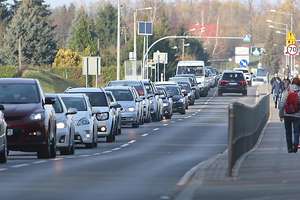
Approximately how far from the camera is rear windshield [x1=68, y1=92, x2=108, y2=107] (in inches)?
1469

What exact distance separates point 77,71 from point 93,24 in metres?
33.9

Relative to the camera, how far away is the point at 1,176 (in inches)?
773

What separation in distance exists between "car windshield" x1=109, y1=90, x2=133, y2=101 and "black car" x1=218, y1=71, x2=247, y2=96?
39.7 meters

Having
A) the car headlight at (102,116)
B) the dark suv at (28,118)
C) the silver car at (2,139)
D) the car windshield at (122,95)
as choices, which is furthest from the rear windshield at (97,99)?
the silver car at (2,139)

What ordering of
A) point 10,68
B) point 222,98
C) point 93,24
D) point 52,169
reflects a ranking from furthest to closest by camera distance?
1. point 93,24
2. point 10,68
3. point 222,98
4. point 52,169

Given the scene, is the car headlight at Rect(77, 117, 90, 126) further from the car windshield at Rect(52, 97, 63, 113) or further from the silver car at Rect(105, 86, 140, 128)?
the silver car at Rect(105, 86, 140, 128)

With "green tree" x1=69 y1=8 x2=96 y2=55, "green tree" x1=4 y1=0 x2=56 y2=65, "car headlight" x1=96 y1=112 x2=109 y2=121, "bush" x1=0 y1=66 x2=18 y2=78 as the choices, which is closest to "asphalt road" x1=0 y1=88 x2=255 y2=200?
"car headlight" x1=96 y1=112 x2=109 y2=121

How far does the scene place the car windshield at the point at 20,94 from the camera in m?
25.8

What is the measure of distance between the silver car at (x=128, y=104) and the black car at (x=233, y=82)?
39.5 metres

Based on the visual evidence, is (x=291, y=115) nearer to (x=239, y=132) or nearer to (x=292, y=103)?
(x=292, y=103)

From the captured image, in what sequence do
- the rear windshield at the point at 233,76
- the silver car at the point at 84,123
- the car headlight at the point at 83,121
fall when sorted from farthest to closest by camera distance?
the rear windshield at the point at 233,76 → the car headlight at the point at 83,121 → the silver car at the point at 84,123

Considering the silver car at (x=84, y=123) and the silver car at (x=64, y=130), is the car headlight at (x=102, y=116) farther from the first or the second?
the silver car at (x=64, y=130)

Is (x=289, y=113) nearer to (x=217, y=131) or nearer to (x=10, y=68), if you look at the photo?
(x=217, y=131)

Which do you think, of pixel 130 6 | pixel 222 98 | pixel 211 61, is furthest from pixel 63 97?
pixel 211 61
